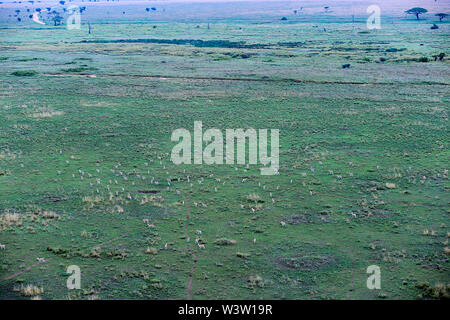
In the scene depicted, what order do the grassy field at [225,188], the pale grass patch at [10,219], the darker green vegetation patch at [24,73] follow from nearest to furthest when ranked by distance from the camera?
the grassy field at [225,188], the pale grass patch at [10,219], the darker green vegetation patch at [24,73]

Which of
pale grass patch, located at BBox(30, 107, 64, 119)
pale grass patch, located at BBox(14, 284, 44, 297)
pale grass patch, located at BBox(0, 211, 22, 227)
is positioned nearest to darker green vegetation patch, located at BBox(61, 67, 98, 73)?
pale grass patch, located at BBox(30, 107, 64, 119)

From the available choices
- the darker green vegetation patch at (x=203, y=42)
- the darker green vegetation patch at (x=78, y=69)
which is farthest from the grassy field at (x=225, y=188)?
the darker green vegetation patch at (x=203, y=42)

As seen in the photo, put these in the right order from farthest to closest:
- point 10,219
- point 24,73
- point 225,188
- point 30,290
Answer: point 24,73
point 225,188
point 10,219
point 30,290

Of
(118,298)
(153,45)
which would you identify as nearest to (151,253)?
(118,298)

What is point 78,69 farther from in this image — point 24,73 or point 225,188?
point 225,188

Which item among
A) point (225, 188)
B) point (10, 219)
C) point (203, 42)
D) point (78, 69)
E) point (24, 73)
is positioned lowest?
point (10, 219)

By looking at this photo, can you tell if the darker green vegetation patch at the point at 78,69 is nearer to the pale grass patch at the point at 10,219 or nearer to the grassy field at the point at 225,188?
the grassy field at the point at 225,188

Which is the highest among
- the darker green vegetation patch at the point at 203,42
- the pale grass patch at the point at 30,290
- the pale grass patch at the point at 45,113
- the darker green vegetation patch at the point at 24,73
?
the darker green vegetation patch at the point at 203,42

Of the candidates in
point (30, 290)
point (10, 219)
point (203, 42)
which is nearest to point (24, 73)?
point (203, 42)

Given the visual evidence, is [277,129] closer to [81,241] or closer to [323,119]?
[323,119]
